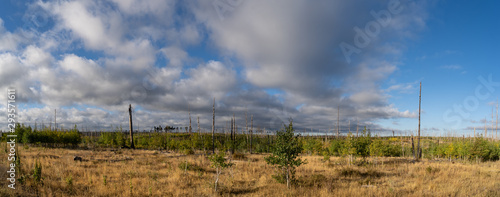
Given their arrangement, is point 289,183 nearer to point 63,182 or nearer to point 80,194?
point 80,194

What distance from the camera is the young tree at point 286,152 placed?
12.6m

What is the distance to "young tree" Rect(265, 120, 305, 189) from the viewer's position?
41.2ft

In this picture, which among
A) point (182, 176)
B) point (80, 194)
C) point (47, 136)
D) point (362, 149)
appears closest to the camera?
point (80, 194)

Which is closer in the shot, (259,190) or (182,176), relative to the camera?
(259,190)

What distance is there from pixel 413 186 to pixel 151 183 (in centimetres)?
1606

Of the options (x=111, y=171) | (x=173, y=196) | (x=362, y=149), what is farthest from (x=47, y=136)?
(x=362, y=149)

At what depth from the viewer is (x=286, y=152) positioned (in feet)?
41.8

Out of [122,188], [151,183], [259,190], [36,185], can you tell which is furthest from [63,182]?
[259,190]

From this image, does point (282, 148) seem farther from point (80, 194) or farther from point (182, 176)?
point (80, 194)

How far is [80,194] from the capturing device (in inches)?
395

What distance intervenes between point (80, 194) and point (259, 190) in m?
8.86

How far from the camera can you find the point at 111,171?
51.2ft

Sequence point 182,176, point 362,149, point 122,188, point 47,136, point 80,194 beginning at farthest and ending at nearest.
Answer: point 47,136, point 362,149, point 182,176, point 122,188, point 80,194

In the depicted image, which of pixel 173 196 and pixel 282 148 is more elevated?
pixel 282 148
